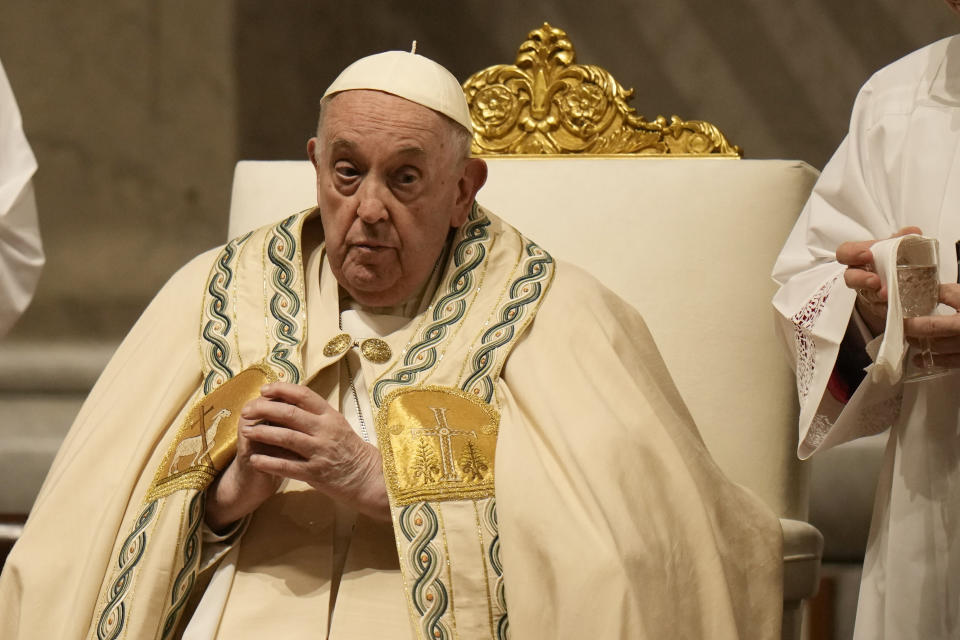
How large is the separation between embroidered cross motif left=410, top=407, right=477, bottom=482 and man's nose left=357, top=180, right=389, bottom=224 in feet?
1.28

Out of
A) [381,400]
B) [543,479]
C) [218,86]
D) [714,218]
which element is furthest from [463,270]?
[218,86]

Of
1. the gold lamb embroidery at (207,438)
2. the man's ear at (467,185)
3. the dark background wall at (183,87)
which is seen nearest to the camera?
the gold lamb embroidery at (207,438)

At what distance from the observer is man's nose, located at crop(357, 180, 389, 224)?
2697 mm

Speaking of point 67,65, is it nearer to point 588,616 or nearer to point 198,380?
point 198,380

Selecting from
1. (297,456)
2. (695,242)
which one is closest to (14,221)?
(297,456)

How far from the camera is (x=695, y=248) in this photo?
333 cm

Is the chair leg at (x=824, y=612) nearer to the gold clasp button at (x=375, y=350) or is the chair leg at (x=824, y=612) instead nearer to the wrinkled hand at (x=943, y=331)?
the wrinkled hand at (x=943, y=331)

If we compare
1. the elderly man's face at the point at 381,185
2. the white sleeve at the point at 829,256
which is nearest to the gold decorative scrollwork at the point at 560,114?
the white sleeve at the point at 829,256

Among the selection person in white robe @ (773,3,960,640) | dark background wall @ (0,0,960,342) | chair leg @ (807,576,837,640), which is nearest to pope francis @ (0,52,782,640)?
person in white robe @ (773,3,960,640)

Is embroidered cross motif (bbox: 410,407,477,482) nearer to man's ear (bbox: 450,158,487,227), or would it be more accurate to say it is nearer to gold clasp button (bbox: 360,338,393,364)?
gold clasp button (bbox: 360,338,393,364)

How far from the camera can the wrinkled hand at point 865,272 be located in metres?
2.49

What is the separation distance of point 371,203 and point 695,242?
3.12ft

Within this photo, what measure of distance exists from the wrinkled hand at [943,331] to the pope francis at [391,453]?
0.46m

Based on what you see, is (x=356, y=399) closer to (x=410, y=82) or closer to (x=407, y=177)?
(x=407, y=177)
